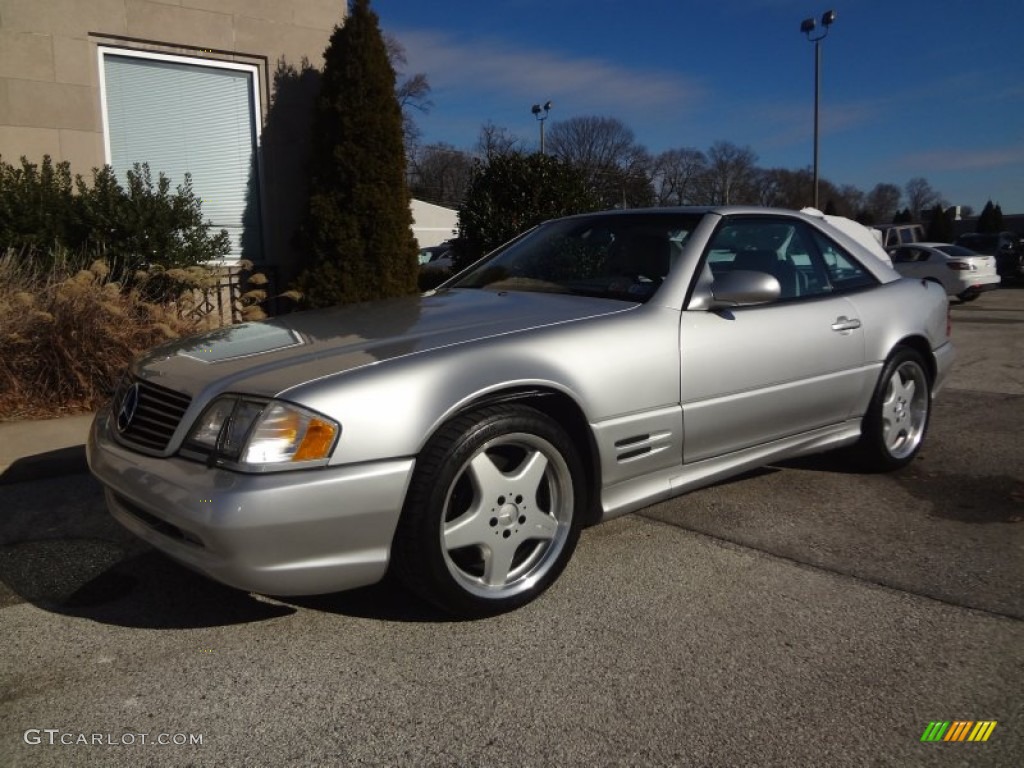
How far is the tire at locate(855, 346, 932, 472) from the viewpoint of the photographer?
175 inches

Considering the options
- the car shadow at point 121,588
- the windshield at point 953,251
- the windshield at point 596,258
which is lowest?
the car shadow at point 121,588

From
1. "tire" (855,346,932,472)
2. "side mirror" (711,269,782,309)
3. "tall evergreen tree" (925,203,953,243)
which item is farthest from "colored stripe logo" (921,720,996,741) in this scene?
"tall evergreen tree" (925,203,953,243)

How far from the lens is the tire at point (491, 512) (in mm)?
2672

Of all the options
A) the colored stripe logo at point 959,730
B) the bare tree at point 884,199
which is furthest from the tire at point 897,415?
the bare tree at point 884,199

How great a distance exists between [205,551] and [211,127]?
7.82m

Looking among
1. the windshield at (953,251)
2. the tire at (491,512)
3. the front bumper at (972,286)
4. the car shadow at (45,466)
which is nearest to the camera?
the tire at (491,512)

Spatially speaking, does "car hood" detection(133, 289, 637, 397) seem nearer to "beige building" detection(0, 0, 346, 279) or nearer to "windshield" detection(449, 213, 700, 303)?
"windshield" detection(449, 213, 700, 303)

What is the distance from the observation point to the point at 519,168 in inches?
379

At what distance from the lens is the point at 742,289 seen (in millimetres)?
3480

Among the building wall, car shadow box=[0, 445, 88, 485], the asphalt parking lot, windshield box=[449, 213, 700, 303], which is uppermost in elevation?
the building wall

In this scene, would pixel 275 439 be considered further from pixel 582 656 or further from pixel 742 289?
pixel 742 289

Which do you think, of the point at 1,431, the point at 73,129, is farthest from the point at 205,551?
the point at 73,129

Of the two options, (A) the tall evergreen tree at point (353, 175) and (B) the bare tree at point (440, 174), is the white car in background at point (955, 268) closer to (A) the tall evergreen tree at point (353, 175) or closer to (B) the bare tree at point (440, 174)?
(A) the tall evergreen tree at point (353, 175)

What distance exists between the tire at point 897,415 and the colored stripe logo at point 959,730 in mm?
2335
